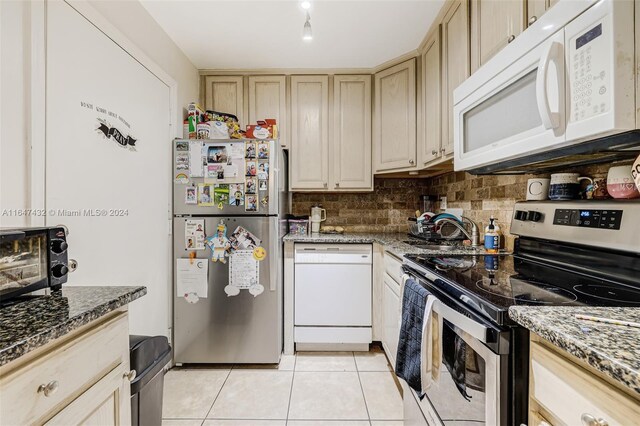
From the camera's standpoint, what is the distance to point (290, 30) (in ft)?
6.68

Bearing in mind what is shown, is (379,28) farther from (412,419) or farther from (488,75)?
(412,419)

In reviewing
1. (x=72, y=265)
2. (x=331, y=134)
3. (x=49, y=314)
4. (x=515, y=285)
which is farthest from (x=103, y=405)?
(x=331, y=134)

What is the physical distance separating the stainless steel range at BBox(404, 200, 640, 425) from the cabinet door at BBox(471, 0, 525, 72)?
725 millimetres

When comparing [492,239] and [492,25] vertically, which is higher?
[492,25]

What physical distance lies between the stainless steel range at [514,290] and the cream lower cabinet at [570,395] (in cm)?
5

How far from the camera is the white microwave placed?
2.35 feet

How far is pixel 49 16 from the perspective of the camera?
1156mm

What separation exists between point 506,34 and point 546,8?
0.23m

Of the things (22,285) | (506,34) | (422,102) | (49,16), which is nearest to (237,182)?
(49,16)

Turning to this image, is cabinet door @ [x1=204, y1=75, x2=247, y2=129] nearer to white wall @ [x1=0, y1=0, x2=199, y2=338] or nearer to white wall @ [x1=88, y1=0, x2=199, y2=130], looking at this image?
white wall @ [x1=88, y1=0, x2=199, y2=130]

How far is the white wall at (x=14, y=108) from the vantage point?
994 millimetres

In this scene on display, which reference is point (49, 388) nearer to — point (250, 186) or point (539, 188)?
point (250, 186)

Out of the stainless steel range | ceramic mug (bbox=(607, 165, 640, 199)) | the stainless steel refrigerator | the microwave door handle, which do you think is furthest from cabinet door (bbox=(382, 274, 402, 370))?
the microwave door handle

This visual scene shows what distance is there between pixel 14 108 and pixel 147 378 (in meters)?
1.08
